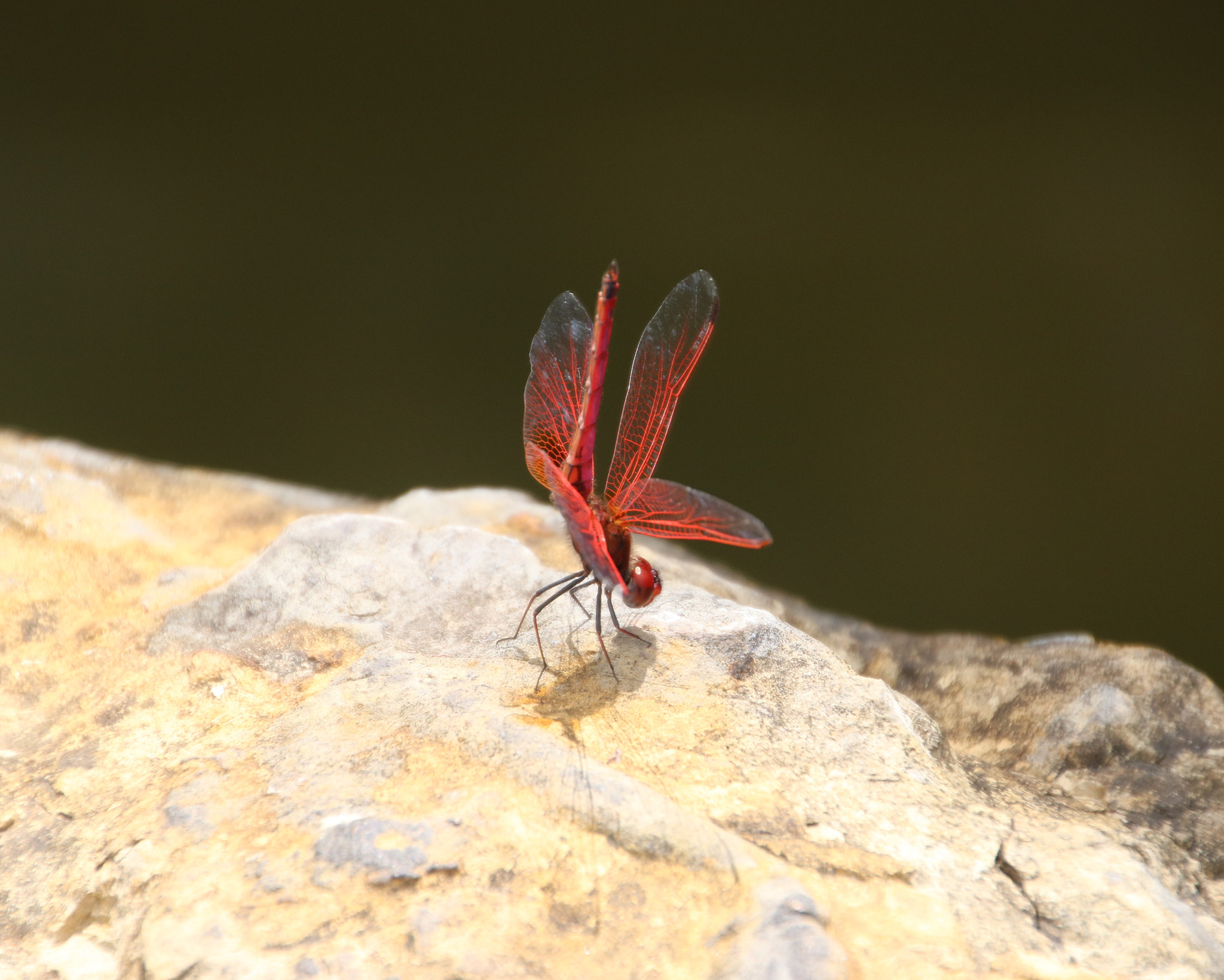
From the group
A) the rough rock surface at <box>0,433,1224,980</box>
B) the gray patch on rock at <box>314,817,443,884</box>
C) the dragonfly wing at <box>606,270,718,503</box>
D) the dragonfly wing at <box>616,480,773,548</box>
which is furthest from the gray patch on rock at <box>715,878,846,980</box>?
the dragonfly wing at <box>606,270,718,503</box>

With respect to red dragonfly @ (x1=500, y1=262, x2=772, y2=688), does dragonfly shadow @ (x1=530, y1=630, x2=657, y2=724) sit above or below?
below

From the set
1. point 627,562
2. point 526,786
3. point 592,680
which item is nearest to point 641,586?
point 627,562

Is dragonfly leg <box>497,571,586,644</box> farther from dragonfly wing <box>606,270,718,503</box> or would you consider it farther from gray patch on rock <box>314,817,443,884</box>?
gray patch on rock <box>314,817,443,884</box>

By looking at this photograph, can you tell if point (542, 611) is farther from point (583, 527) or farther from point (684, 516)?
point (684, 516)

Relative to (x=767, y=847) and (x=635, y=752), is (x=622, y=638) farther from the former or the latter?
(x=767, y=847)

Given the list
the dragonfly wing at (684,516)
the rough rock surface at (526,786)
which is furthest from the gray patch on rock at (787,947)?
the dragonfly wing at (684,516)

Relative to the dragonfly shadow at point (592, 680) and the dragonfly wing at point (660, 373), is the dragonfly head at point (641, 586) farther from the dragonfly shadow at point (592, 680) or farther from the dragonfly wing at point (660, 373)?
the dragonfly wing at point (660, 373)

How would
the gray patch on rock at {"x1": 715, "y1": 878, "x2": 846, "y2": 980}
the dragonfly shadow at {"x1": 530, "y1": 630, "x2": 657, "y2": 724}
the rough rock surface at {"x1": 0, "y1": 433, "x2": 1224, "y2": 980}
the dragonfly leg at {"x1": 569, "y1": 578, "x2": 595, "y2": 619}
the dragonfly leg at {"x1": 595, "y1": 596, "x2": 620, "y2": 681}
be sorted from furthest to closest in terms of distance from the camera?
1. the dragonfly leg at {"x1": 569, "y1": 578, "x2": 595, "y2": 619}
2. the dragonfly leg at {"x1": 595, "y1": 596, "x2": 620, "y2": 681}
3. the dragonfly shadow at {"x1": 530, "y1": 630, "x2": 657, "y2": 724}
4. the rough rock surface at {"x1": 0, "y1": 433, "x2": 1224, "y2": 980}
5. the gray patch on rock at {"x1": 715, "y1": 878, "x2": 846, "y2": 980}

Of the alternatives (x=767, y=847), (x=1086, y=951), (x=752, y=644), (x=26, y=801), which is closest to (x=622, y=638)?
(x=752, y=644)
